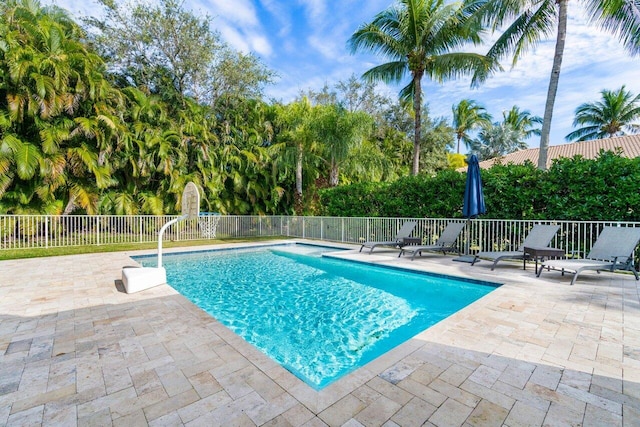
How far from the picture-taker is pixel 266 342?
4109mm

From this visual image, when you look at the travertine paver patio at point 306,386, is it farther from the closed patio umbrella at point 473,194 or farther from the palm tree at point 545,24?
the palm tree at point 545,24

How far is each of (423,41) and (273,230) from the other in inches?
468

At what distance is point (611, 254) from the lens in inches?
235

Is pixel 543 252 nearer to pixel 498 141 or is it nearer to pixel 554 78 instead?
pixel 554 78

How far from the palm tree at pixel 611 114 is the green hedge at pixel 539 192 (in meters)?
28.2

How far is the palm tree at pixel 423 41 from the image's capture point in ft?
40.2

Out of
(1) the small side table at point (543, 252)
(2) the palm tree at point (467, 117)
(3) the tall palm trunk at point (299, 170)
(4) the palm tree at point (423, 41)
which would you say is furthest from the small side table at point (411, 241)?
(2) the palm tree at point (467, 117)

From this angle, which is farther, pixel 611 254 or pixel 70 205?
pixel 70 205

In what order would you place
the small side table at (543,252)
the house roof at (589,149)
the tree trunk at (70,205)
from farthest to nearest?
the house roof at (589,149)
the tree trunk at (70,205)
the small side table at (543,252)

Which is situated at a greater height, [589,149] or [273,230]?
[589,149]

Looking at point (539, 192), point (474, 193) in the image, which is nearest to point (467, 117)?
point (539, 192)

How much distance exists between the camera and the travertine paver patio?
204cm

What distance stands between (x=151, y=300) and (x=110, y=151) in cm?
1118

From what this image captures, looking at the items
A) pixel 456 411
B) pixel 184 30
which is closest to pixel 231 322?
pixel 456 411
